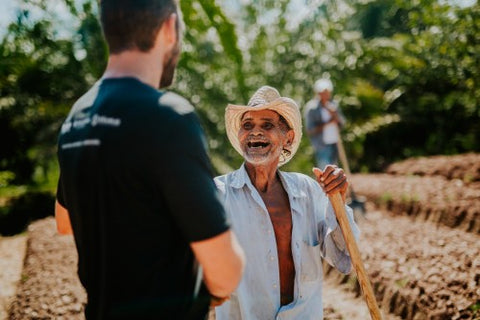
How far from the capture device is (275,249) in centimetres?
227

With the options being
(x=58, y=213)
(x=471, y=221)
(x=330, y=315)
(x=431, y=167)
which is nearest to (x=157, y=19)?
(x=58, y=213)

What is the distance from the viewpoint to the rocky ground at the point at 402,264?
3791 mm

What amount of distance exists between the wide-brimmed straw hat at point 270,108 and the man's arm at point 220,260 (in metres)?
1.52

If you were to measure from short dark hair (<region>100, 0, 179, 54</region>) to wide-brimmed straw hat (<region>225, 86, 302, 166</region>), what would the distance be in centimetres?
141

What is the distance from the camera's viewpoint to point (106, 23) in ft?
3.89

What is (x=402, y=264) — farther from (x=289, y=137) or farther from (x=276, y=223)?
(x=276, y=223)

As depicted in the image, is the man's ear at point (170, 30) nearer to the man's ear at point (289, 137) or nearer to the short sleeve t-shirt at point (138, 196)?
the short sleeve t-shirt at point (138, 196)

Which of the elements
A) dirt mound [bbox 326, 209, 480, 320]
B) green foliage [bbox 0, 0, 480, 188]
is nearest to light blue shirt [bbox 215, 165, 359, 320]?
dirt mound [bbox 326, 209, 480, 320]

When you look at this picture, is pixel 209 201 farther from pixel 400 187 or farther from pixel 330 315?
pixel 400 187

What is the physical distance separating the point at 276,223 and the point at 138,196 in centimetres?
147

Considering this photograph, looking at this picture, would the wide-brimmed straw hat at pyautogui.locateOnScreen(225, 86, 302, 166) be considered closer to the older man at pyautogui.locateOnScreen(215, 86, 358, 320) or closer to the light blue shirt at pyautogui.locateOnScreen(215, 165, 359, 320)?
the older man at pyautogui.locateOnScreen(215, 86, 358, 320)

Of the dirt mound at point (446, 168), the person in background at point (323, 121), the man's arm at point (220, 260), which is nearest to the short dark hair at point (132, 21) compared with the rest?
the man's arm at point (220, 260)

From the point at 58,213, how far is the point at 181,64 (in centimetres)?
1144

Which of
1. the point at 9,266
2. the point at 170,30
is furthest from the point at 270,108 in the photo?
the point at 9,266
